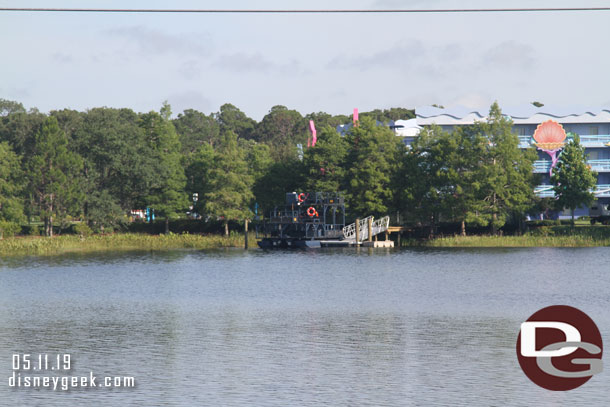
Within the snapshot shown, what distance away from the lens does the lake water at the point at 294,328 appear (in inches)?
909

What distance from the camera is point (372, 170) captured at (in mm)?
91312

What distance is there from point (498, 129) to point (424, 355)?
65.2 m

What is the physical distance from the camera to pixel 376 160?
9312cm

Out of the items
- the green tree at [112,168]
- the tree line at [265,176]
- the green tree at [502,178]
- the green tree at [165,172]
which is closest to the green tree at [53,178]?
the tree line at [265,176]

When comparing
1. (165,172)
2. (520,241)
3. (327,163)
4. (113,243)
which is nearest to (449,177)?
(520,241)

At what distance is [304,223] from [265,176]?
35.6 ft

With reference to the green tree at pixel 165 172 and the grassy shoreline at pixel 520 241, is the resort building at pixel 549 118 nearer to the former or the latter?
the green tree at pixel 165 172

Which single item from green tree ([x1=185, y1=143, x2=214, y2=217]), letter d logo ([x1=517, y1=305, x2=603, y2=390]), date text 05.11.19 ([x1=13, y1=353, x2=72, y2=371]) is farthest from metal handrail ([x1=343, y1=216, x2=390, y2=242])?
date text 05.11.19 ([x1=13, y1=353, x2=72, y2=371])

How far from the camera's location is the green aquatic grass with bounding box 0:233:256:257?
80438 millimetres

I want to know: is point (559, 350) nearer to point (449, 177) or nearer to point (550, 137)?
point (449, 177)

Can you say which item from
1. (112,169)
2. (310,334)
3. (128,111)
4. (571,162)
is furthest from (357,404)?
(128,111)

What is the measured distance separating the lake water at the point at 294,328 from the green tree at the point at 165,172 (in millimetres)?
34339

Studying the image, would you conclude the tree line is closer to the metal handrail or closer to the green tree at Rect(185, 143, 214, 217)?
the green tree at Rect(185, 143, 214, 217)

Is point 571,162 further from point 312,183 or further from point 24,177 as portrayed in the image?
point 24,177
